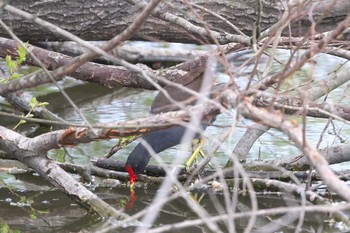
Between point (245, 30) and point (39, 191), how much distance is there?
5.34 feet

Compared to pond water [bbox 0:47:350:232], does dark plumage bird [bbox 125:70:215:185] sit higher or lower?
higher

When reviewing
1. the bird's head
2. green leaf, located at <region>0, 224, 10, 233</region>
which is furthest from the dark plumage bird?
green leaf, located at <region>0, 224, 10, 233</region>

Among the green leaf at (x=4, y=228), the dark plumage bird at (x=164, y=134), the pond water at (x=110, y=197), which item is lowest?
the pond water at (x=110, y=197)

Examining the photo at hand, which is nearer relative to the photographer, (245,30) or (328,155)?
(328,155)

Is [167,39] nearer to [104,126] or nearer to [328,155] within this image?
[328,155]

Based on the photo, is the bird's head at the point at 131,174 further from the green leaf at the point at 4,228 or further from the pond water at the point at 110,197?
the green leaf at the point at 4,228

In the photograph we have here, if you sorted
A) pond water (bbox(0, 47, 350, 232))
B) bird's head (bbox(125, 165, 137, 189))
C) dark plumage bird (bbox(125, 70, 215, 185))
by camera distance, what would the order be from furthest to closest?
1. bird's head (bbox(125, 165, 137, 189))
2. dark plumage bird (bbox(125, 70, 215, 185))
3. pond water (bbox(0, 47, 350, 232))

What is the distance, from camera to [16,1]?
4770mm

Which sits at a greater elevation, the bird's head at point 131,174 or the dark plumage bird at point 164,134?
the dark plumage bird at point 164,134

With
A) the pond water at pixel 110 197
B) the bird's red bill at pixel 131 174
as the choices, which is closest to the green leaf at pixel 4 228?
the pond water at pixel 110 197

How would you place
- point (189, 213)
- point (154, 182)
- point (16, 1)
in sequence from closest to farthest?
point (189, 213) < point (154, 182) < point (16, 1)

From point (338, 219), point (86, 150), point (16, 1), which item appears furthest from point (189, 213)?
point (16, 1)

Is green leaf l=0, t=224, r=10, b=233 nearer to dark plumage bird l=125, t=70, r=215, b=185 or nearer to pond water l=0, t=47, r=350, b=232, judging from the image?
pond water l=0, t=47, r=350, b=232

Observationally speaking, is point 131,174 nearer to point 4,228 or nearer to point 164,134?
point 164,134
